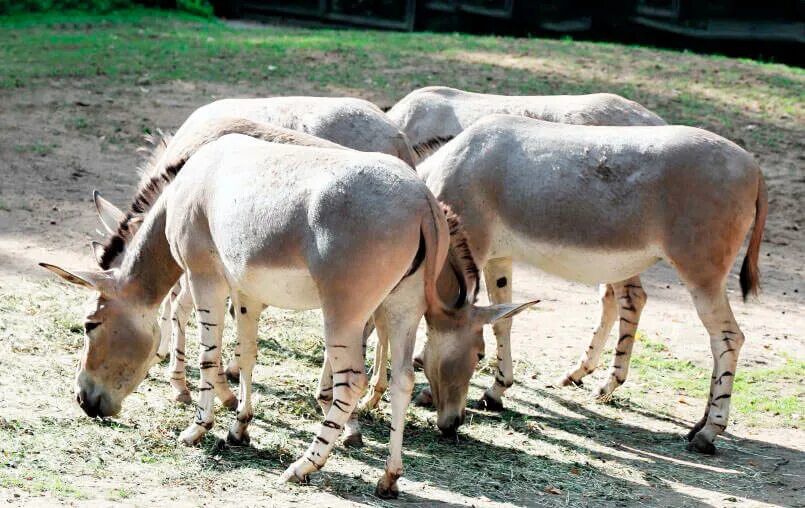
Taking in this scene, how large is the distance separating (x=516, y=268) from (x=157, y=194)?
194 inches

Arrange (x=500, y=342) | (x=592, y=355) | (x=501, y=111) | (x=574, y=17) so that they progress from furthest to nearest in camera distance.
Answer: (x=574, y=17), (x=501, y=111), (x=592, y=355), (x=500, y=342)

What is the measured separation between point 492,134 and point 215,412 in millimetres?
2599

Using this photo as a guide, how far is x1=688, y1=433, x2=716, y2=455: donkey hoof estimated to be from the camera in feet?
22.4

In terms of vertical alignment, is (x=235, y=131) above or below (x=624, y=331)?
above

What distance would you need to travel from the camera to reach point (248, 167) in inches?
233

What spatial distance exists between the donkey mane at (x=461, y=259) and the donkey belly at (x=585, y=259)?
0.86 m

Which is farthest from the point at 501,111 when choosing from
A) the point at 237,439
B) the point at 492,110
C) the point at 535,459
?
the point at 237,439

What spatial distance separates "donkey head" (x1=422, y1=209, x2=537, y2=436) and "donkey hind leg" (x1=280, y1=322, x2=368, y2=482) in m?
0.73

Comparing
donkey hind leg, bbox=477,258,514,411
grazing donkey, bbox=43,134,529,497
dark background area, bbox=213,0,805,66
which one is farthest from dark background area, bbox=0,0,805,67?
grazing donkey, bbox=43,134,529,497

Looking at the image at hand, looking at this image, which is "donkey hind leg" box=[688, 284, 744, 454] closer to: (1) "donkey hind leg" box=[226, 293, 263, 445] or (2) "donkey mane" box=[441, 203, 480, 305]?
(2) "donkey mane" box=[441, 203, 480, 305]

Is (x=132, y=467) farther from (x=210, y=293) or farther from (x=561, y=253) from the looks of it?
(x=561, y=253)

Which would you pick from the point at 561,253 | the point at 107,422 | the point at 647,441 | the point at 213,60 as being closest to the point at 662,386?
the point at 647,441

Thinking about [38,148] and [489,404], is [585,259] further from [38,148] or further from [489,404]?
[38,148]

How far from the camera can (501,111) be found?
8.83 meters
